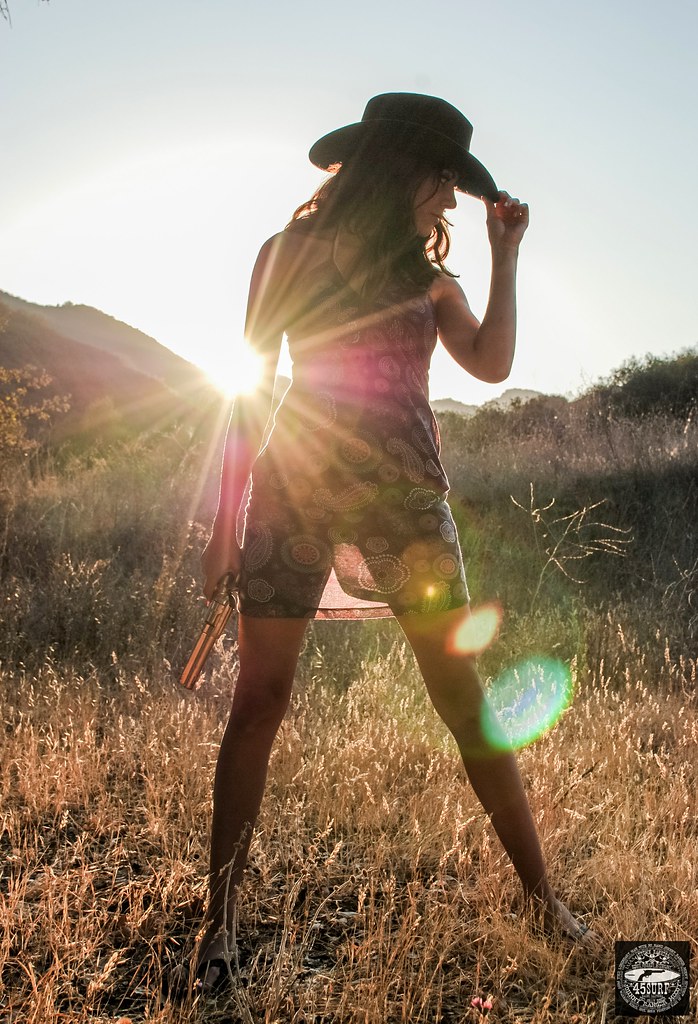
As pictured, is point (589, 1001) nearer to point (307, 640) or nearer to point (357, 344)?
point (357, 344)

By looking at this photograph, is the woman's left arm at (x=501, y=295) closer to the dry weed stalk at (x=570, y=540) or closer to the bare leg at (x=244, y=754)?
the bare leg at (x=244, y=754)

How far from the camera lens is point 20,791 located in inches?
113

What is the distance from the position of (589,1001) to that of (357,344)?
171 cm

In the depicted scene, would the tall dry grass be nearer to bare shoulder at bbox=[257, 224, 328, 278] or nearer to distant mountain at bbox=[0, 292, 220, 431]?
bare shoulder at bbox=[257, 224, 328, 278]

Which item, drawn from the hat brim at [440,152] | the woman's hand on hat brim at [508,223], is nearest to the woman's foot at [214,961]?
the woman's hand on hat brim at [508,223]

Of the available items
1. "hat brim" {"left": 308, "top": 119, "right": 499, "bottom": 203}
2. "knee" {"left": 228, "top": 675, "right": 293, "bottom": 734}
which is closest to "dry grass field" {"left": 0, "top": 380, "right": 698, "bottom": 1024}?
"knee" {"left": 228, "top": 675, "right": 293, "bottom": 734}

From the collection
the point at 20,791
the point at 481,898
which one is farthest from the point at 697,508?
the point at 20,791

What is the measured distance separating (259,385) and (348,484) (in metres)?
0.34

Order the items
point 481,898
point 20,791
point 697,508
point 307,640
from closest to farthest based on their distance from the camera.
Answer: point 481,898, point 20,791, point 307,640, point 697,508

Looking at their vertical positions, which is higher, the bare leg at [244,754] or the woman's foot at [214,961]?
the bare leg at [244,754]

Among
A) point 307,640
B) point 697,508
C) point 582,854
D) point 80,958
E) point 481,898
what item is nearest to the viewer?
point 80,958

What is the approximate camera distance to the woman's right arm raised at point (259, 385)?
73.9 inches

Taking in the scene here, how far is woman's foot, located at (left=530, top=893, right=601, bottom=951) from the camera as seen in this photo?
193 centimetres

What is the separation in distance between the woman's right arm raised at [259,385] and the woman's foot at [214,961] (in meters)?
0.85
